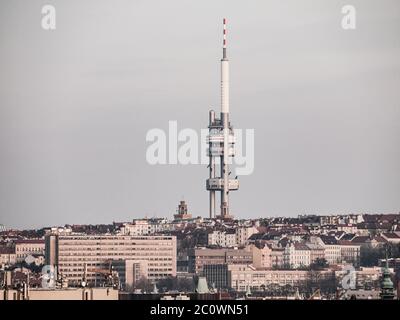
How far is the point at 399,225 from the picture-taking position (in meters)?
73.8

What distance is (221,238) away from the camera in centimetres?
7931

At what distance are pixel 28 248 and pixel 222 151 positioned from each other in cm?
1711

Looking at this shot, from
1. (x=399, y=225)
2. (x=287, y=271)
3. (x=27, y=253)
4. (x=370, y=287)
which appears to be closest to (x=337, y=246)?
(x=399, y=225)

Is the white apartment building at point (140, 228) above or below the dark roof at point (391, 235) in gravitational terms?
above

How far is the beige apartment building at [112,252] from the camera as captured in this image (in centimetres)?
6475

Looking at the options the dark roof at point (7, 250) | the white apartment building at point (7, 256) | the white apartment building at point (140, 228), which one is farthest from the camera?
the white apartment building at point (140, 228)

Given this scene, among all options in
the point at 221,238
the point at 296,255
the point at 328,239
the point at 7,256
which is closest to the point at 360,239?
the point at 328,239

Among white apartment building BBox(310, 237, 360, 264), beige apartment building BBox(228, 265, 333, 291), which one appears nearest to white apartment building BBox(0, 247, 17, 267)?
beige apartment building BBox(228, 265, 333, 291)

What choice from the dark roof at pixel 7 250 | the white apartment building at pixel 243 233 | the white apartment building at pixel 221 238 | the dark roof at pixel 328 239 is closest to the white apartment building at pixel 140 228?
the white apartment building at pixel 221 238

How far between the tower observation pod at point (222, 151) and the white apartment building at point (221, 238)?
4500 millimetres

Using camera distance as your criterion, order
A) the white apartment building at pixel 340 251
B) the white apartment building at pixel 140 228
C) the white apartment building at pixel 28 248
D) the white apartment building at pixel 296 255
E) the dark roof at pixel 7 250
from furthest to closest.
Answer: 1. the white apartment building at pixel 140 228
2. the white apartment building at pixel 296 255
3. the white apartment building at pixel 340 251
4. the white apartment building at pixel 28 248
5. the dark roof at pixel 7 250

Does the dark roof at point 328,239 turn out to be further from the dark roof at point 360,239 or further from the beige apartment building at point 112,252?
the beige apartment building at point 112,252

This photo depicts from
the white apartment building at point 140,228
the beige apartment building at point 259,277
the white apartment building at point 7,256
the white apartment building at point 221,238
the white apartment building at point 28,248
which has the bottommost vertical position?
the beige apartment building at point 259,277
